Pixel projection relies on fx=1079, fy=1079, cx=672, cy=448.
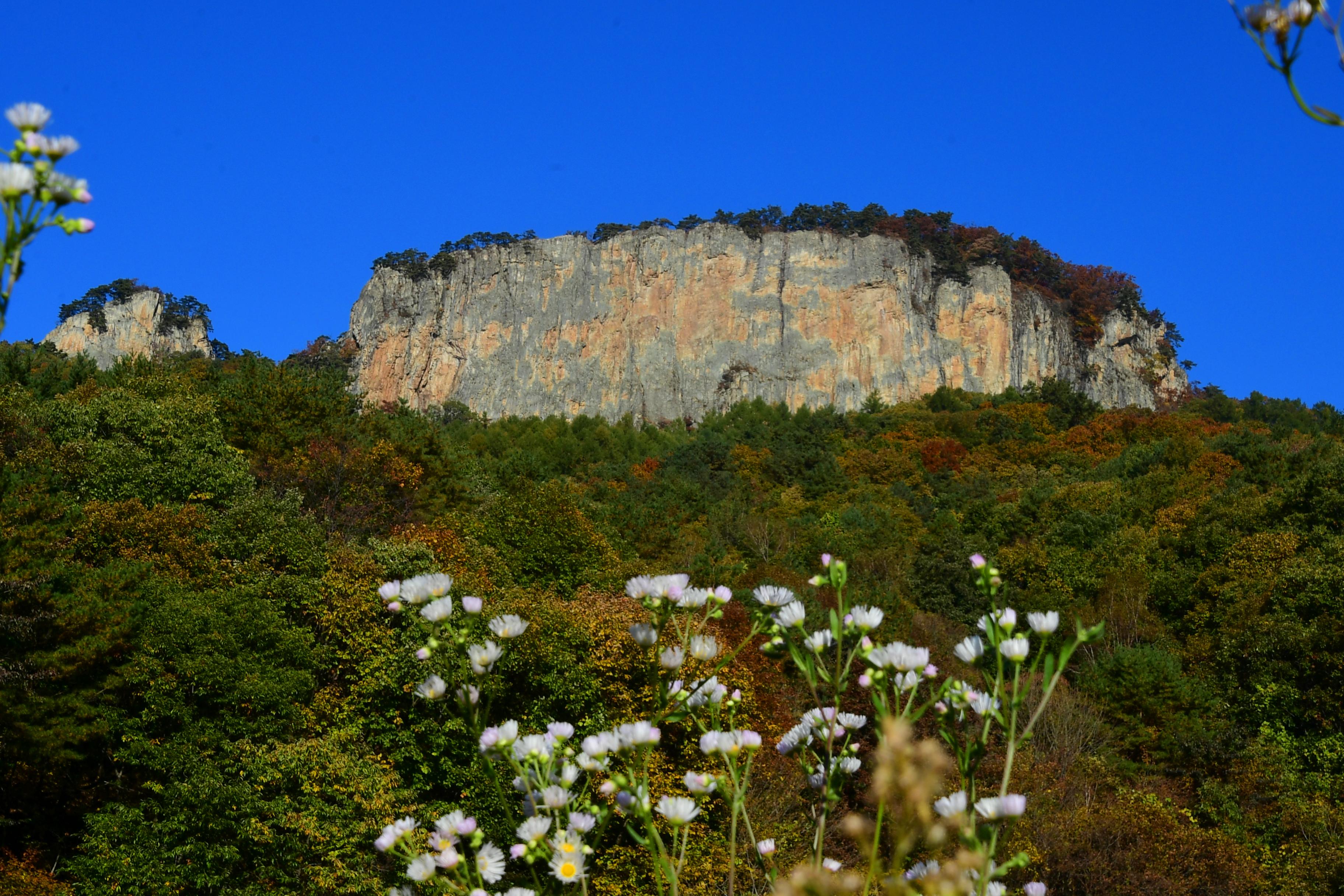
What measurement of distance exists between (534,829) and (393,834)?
481 mm

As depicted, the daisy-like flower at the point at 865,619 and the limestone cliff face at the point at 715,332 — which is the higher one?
the limestone cliff face at the point at 715,332

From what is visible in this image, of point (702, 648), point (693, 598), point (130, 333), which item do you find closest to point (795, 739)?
point (702, 648)

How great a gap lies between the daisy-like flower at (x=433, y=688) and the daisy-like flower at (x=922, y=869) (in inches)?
58.8

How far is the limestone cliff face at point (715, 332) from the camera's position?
3898 inches

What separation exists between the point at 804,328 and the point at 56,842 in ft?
286

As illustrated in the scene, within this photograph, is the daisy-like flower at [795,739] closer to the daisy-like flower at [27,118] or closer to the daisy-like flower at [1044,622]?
the daisy-like flower at [1044,622]

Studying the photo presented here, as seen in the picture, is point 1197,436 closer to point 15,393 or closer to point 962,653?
point 15,393

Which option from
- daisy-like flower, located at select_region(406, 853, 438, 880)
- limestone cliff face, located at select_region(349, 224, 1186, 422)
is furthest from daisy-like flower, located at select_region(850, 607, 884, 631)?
limestone cliff face, located at select_region(349, 224, 1186, 422)

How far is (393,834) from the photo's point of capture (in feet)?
10.9

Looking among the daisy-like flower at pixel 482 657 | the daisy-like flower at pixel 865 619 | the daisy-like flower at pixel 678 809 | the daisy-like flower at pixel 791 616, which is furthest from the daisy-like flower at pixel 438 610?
the daisy-like flower at pixel 865 619

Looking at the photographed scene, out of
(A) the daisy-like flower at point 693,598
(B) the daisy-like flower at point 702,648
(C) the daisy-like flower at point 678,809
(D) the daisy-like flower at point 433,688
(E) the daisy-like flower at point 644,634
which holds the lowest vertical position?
(C) the daisy-like flower at point 678,809

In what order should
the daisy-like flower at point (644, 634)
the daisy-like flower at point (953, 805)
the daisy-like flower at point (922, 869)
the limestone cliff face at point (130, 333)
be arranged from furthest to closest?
the limestone cliff face at point (130, 333)
the daisy-like flower at point (644, 634)
the daisy-like flower at point (953, 805)
the daisy-like flower at point (922, 869)

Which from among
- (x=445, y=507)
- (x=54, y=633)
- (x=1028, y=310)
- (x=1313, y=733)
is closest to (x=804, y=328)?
(x=1028, y=310)

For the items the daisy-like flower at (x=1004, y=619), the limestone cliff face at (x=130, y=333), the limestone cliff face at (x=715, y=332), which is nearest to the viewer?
the daisy-like flower at (x=1004, y=619)
